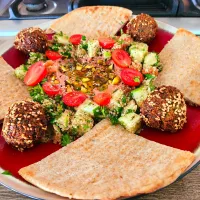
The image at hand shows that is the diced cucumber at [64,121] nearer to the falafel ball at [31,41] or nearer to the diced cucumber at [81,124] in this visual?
the diced cucumber at [81,124]

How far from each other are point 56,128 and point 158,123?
0.72m

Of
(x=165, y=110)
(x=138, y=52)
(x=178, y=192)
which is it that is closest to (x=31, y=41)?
(x=138, y=52)

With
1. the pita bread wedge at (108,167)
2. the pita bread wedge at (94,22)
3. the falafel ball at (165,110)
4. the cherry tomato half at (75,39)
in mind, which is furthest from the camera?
the pita bread wedge at (94,22)

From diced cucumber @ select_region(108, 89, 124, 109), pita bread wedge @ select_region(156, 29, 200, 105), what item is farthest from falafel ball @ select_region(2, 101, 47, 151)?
pita bread wedge @ select_region(156, 29, 200, 105)

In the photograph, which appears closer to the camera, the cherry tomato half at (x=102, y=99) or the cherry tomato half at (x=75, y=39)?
the cherry tomato half at (x=102, y=99)

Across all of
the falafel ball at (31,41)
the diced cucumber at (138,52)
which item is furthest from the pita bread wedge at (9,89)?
the diced cucumber at (138,52)

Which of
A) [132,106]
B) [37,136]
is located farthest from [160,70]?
[37,136]

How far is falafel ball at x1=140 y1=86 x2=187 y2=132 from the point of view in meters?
2.43

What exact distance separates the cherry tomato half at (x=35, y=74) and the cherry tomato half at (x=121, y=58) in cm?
62

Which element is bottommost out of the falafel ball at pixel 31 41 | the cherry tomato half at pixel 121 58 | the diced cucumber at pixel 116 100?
the diced cucumber at pixel 116 100

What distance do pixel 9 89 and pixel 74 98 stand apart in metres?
0.61

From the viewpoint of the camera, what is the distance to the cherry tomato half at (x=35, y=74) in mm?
2996

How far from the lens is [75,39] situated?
349 centimetres

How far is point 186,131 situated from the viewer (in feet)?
8.17
